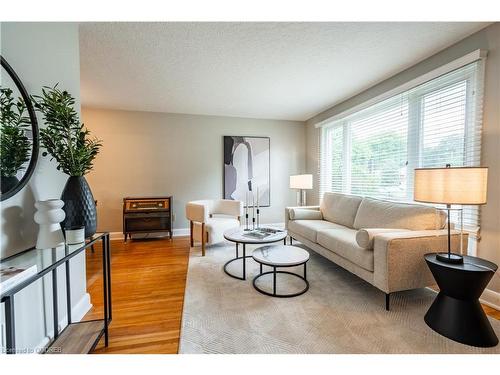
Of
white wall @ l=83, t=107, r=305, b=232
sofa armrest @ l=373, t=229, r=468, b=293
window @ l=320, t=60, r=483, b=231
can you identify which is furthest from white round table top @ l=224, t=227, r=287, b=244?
white wall @ l=83, t=107, r=305, b=232

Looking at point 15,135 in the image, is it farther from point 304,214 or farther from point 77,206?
point 304,214

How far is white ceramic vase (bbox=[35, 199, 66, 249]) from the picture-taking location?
3.98ft

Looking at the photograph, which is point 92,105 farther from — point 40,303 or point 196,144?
point 40,303

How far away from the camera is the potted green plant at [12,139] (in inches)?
44.6

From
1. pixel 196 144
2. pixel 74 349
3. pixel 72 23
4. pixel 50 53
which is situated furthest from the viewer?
pixel 196 144

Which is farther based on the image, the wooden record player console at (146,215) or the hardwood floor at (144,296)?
the wooden record player console at (146,215)

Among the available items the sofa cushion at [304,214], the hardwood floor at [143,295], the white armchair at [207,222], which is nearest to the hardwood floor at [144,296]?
the hardwood floor at [143,295]

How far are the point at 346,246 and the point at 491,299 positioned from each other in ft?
3.90

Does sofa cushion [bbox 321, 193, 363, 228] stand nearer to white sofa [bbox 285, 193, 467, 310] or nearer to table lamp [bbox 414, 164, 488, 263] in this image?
white sofa [bbox 285, 193, 467, 310]

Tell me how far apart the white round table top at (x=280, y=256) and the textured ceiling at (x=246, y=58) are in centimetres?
198

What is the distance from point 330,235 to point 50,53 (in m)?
2.83

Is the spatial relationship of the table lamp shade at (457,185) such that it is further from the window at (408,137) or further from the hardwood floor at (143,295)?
the hardwood floor at (143,295)

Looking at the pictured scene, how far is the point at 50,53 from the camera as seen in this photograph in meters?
1.53
